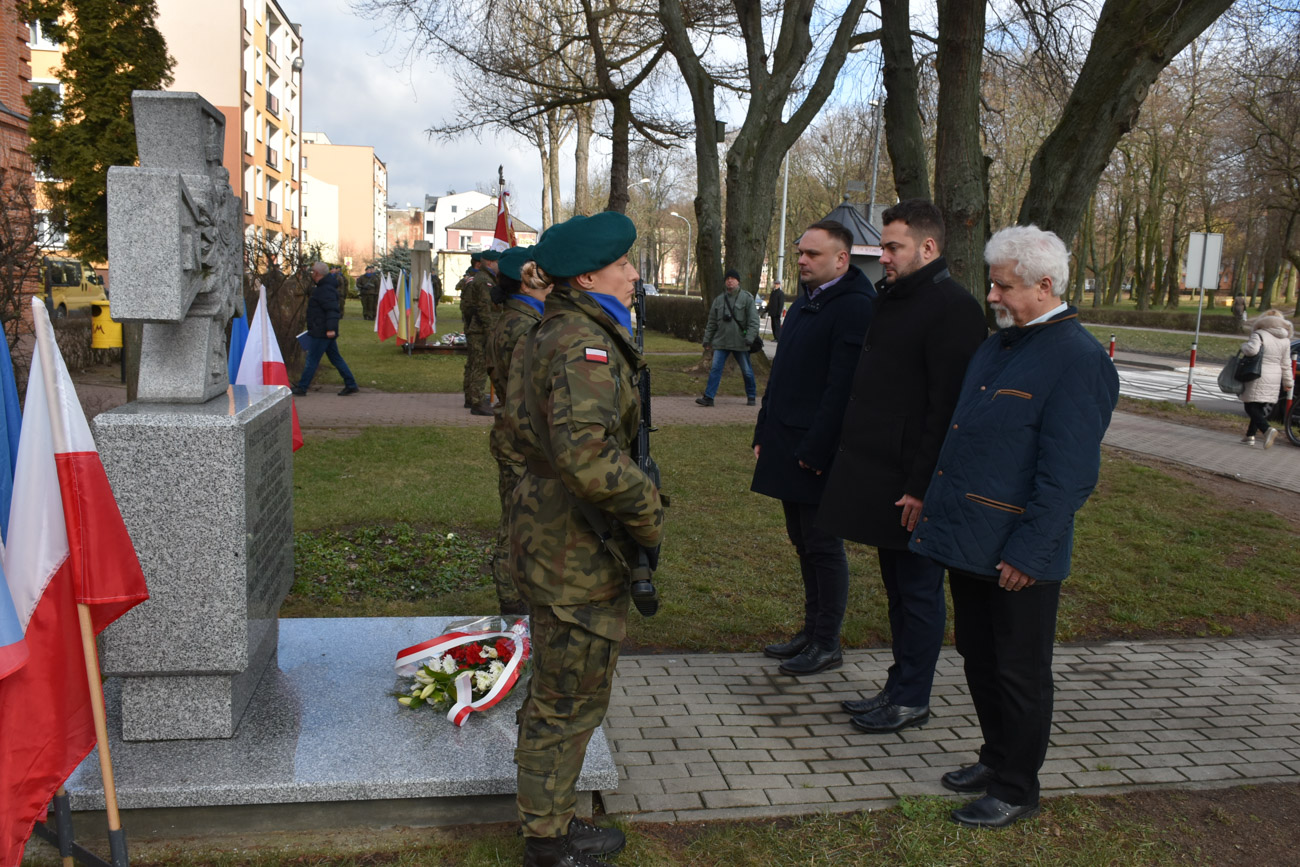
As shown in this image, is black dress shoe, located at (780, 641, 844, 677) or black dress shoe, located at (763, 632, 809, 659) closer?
black dress shoe, located at (780, 641, 844, 677)

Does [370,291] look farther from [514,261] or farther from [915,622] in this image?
[915,622]

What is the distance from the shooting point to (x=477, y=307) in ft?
40.6

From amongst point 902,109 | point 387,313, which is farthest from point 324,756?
point 387,313

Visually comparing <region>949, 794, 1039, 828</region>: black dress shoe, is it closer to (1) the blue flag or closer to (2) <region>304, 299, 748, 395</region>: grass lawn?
(1) the blue flag

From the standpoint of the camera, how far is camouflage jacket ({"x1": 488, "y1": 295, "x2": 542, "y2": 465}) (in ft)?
15.3

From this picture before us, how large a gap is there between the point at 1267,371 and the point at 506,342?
12005 mm

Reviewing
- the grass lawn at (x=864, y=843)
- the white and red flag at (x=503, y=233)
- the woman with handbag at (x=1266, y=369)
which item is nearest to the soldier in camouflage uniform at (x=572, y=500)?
the grass lawn at (x=864, y=843)

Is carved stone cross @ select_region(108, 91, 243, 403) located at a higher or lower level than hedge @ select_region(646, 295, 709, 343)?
higher

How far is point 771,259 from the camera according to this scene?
65.2m

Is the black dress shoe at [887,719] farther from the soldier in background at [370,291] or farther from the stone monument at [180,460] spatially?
the soldier in background at [370,291]

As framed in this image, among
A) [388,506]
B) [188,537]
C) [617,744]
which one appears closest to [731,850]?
[617,744]

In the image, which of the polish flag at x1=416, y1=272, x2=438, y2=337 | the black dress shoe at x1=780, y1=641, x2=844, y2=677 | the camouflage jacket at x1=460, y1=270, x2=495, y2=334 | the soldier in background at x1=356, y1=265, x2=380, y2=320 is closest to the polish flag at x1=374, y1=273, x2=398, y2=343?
the polish flag at x1=416, y1=272, x2=438, y2=337

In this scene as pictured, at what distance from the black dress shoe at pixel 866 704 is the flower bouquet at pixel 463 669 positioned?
149cm

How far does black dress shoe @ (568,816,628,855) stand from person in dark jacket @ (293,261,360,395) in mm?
12095
